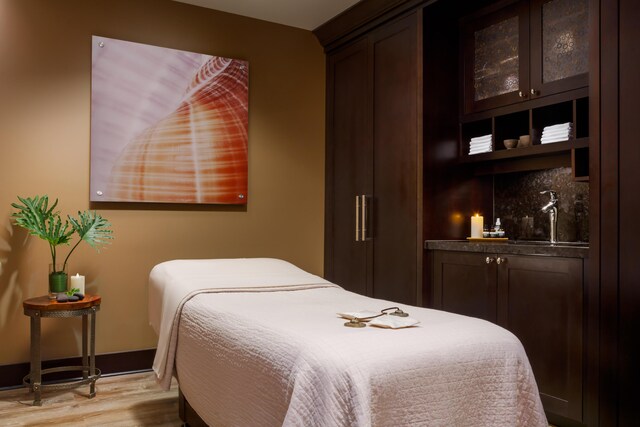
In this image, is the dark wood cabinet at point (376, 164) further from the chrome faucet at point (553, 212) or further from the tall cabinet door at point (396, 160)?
the chrome faucet at point (553, 212)

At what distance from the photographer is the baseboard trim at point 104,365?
3.00 meters

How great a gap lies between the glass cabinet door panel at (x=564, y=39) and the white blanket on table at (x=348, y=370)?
61.2 inches

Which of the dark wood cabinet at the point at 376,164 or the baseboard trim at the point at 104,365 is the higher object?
the dark wood cabinet at the point at 376,164

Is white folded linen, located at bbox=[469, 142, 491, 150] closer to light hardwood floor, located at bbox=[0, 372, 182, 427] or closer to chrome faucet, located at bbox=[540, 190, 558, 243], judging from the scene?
chrome faucet, located at bbox=[540, 190, 558, 243]

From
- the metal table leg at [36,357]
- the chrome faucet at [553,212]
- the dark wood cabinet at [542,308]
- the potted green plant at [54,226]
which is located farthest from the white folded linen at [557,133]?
the metal table leg at [36,357]

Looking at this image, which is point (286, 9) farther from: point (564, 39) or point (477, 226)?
point (477, 226)

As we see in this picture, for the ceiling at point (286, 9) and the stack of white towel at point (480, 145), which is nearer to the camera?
the stack of white towel at point (480, 145)

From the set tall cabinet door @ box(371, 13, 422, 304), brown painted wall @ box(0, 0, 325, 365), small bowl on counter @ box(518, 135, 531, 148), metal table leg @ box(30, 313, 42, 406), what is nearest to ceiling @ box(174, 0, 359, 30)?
brown painted wall @ box(0, 0, 325, 365)

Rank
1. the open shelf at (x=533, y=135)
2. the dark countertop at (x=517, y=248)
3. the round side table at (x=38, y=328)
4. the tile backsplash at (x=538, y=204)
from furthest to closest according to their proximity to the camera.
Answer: the tile backsplash at (x=538, y=204) < the round side table at (x=38, y=328) < the open shelf at (x=533, y=135) < the dark countertop at (x=517, y=248)

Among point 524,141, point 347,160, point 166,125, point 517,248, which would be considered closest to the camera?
point 517,248

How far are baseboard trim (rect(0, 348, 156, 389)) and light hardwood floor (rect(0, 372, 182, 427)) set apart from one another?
2.8 inches

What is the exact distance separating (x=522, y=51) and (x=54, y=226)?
8.89 ft

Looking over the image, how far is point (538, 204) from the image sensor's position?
10.1 feet

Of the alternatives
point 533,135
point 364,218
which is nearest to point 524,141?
point 533,135
